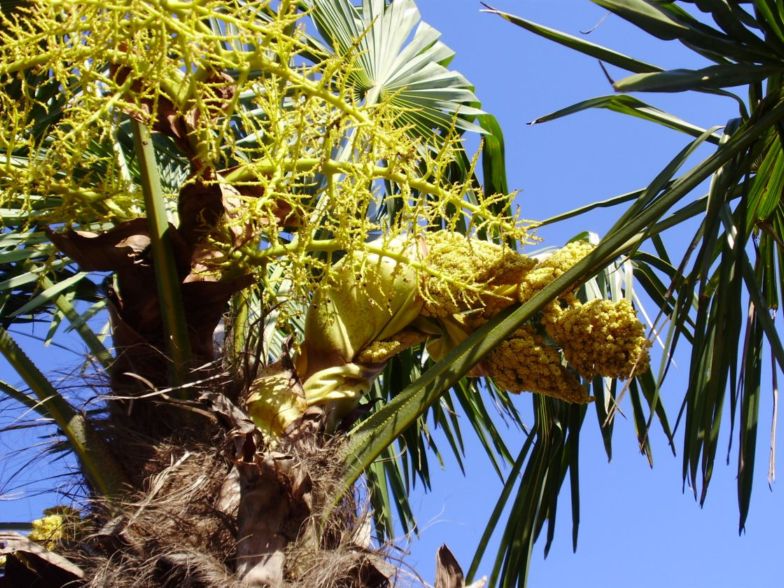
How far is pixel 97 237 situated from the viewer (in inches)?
88.0

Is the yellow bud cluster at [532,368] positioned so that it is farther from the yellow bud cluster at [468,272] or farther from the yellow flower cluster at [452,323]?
the yellow bud cluster at [468,272]

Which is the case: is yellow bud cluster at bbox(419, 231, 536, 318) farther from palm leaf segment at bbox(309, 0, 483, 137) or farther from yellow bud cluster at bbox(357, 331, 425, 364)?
palm leaf segment at bbox(309, 0, 483, 137)

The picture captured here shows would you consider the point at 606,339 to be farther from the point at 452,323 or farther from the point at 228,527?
the point at 228,527

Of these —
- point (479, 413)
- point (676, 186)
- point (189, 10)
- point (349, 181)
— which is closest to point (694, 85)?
point (676, 186)

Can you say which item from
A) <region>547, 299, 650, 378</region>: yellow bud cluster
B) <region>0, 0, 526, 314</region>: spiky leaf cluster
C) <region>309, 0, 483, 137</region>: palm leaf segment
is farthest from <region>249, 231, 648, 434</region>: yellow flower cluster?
<region>309, 0, 483, 137</region>: palm leaf segment

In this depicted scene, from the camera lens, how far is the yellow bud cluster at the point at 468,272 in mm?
2477

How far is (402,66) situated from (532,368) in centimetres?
171

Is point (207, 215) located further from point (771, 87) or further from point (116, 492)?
point (771, 87)

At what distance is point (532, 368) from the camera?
2484mm

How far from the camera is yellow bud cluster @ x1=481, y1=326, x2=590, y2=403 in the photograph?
2.48 metres

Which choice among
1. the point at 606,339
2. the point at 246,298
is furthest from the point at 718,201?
the point at 246,298

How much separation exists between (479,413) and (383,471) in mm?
404

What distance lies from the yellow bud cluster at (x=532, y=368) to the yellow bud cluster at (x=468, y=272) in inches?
4.7

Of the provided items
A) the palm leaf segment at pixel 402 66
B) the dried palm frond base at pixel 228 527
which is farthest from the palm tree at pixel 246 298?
the palm leaf segment at pixel 402 66
